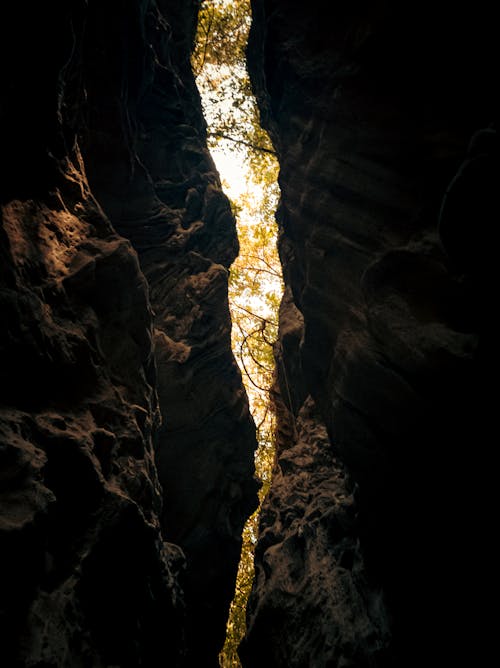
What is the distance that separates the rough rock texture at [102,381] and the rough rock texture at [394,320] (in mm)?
2630

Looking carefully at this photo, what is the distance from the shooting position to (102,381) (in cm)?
627

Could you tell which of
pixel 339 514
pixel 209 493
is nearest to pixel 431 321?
pixel 339 514

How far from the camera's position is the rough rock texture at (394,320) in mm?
5586

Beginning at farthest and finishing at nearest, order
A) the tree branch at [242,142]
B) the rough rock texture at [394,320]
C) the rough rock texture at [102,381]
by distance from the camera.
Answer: the tree branch at [242,142], the rough rock texture at [394,320], the rough rock texture at [102,381]

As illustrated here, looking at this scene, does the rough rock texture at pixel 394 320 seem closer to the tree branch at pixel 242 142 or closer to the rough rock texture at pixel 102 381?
the rough rock texture at pixel 102 381

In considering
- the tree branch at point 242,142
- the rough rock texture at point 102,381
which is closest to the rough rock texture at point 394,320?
the rough rock texture at point 102,381

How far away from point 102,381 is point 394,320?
437 centimetres

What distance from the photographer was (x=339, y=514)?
27.3ft

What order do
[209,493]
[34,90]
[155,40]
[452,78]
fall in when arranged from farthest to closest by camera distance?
[155,40] → [209,493] → [452,78] → [34,90]

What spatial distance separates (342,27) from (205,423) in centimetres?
860

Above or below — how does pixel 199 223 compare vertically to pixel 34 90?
above

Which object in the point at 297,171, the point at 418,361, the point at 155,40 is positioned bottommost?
the point at 418,361

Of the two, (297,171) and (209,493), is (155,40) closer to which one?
(297,171)

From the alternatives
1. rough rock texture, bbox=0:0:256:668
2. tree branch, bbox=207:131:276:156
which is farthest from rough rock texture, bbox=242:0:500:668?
tree branch, bbox=207:131:276:156
